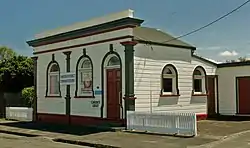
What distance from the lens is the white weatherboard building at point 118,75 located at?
58.2ft

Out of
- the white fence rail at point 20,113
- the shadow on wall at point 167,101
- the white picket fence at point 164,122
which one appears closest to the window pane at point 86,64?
the shadow on wall at point 167,101

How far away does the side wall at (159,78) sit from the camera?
1789 cm

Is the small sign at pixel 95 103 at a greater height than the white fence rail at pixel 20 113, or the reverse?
the small sign at pixel 95 103

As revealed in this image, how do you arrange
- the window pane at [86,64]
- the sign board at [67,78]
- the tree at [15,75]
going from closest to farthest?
the window pane at [86,64] → the sign board at [67,78] → the tree at [15,75]

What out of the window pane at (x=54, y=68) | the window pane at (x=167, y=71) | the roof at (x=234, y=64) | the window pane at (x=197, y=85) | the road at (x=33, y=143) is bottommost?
the road at (x=33, y=143)

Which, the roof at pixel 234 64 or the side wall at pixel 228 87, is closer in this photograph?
the roof at pixel 234 64

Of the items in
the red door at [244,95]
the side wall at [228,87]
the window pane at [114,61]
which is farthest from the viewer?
the side wall at [228,87]

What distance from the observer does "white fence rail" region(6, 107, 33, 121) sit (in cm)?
2434

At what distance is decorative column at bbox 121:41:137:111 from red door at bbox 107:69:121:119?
30.6 inches

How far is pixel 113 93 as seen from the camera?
1839 cm

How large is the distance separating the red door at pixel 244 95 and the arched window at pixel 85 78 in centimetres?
860

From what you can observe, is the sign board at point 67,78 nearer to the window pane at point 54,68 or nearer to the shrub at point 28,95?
the window pane at point 54,68

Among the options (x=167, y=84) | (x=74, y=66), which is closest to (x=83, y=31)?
(x=74, y=66)

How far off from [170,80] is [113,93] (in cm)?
320
